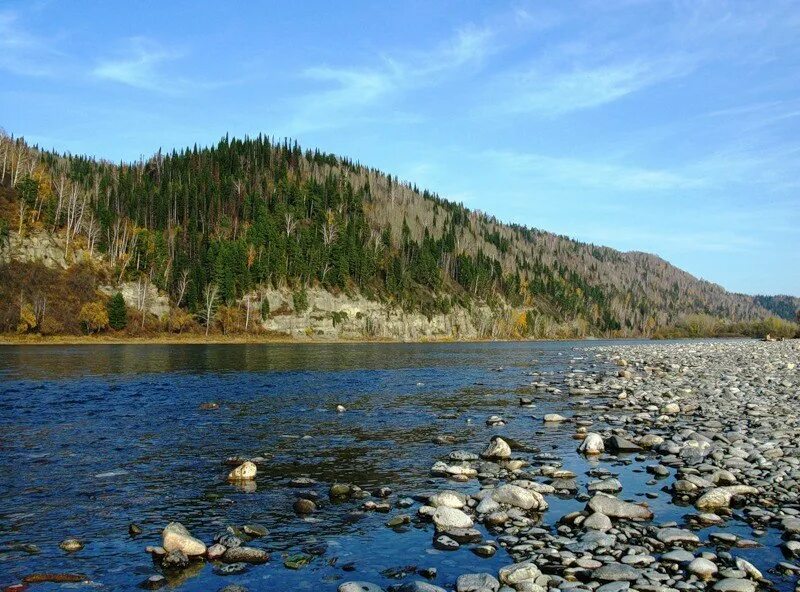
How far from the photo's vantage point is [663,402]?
24859 millimetres

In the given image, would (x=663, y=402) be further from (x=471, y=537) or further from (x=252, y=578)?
(x=252, y=578)

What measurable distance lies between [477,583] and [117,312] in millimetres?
113312

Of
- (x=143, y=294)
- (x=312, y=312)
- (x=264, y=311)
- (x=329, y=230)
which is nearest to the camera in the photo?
(x=143, y=294)

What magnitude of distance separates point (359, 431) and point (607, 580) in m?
12.9

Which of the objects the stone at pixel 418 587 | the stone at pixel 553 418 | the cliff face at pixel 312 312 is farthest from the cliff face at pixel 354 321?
the stone at pixel 418 587

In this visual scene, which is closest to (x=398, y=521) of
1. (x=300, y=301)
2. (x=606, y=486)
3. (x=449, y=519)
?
(x=449, y=519)

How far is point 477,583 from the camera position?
7.54 m

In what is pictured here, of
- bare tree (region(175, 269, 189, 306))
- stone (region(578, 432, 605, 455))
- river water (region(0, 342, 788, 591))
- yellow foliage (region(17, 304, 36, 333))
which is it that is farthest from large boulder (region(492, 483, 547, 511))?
bare tree (region(175, 269, 189, 306))

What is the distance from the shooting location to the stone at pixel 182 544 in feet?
28.7

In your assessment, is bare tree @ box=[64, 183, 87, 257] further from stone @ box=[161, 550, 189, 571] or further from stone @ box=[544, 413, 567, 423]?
stone @ box=[161, 550, 189, 571]

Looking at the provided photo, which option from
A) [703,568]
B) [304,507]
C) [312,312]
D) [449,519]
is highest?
[312,312]

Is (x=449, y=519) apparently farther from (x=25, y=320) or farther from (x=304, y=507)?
(x=25, y=320)

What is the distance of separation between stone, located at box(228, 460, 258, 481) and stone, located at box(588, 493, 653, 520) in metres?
7.92

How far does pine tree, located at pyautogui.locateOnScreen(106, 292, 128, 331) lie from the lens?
106 metres
